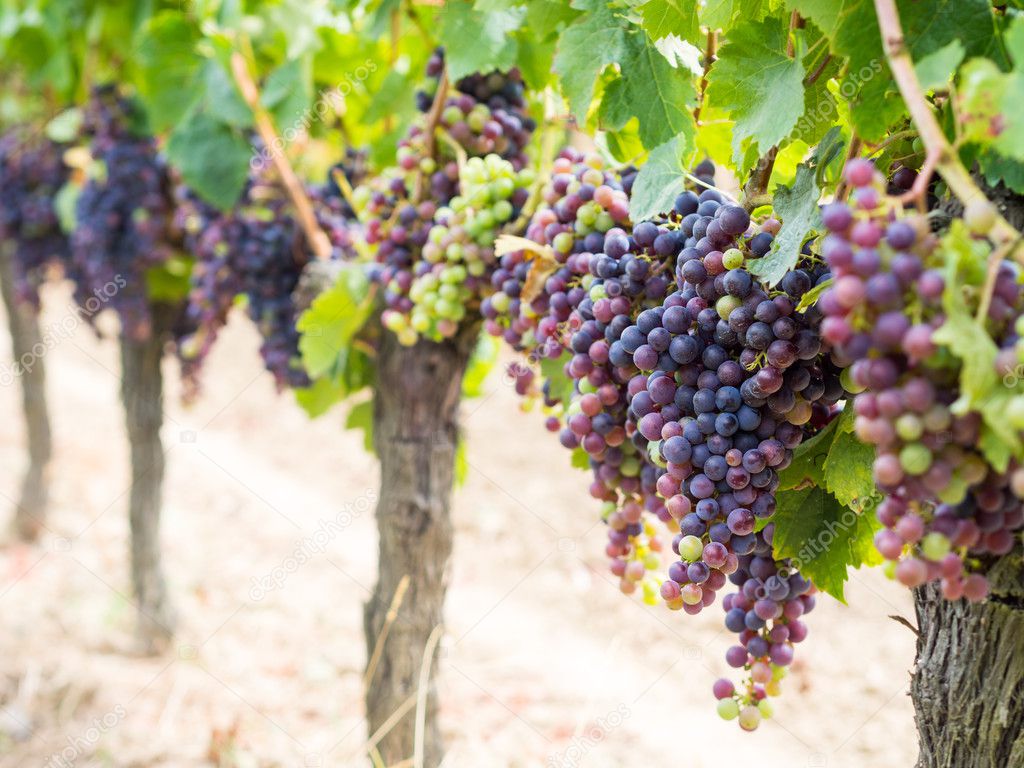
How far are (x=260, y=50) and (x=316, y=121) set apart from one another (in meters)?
0.25

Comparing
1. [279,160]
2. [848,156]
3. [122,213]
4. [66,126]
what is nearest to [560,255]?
[848,156]

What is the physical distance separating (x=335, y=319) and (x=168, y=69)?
120cm

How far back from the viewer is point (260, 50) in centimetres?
246

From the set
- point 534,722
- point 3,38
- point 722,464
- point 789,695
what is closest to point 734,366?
point 722,464

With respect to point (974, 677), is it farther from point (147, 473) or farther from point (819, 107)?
point (147, 473)

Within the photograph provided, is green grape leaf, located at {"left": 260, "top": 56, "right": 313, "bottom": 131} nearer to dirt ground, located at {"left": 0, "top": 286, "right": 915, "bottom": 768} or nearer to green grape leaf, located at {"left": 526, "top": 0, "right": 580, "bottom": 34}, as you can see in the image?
dirt ground, located at {"left": 0, "top": 286, "right": 915, "bottom": 768}

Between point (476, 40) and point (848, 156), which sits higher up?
point (476, 40)

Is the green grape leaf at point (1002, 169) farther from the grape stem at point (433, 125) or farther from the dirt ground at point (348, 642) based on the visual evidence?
the dirt ground at point (348, 642)

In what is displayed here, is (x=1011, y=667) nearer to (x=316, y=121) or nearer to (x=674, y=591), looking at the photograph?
(x=674, y=591)

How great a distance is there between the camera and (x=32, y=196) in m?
3.17

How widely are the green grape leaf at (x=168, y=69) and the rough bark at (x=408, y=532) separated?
44.4 inches

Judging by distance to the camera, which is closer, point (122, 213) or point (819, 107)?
point (819, 107)

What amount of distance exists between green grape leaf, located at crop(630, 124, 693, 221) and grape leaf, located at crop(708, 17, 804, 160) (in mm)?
70

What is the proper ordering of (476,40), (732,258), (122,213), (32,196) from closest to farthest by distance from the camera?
(732,258) → (476,40) → (122,213) → (32,196)
